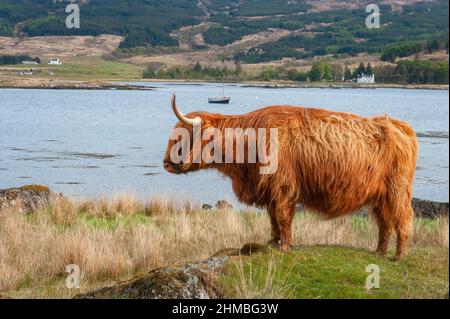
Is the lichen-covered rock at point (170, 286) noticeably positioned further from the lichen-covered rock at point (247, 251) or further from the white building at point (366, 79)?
the white building at point (366, 79)

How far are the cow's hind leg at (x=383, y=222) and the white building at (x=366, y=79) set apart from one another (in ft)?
402

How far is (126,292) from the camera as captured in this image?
5.35 meters

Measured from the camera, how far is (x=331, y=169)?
6707mm

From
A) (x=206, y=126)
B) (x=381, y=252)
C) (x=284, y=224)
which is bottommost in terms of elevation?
(x=381, y=252)

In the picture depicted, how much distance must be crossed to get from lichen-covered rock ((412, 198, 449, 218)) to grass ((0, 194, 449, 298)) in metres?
2.31

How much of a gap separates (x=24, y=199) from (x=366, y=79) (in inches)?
4793

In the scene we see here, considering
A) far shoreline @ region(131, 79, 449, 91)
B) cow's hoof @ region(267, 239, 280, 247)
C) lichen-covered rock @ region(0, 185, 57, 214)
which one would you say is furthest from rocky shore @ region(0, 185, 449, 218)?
far shoreline @ region(131, 79, 449, 91)

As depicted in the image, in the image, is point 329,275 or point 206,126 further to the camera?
point 206,126

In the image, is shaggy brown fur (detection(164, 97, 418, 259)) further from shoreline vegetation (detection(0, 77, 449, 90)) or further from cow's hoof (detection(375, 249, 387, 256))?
shoreline vegetation (detection(0, 77, 449, 90))

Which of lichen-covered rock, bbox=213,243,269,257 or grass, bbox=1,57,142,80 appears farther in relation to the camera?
grass, bbox=1,57,142,80

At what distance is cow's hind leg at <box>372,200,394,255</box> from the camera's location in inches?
275

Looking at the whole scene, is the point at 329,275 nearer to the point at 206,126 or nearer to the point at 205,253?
the point at 206,126

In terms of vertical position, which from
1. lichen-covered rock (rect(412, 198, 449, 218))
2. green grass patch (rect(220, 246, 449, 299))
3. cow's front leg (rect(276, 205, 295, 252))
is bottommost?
lichen-covered rock (rect(412, 198, 449, 218))

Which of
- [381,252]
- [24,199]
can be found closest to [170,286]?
[381,252]
